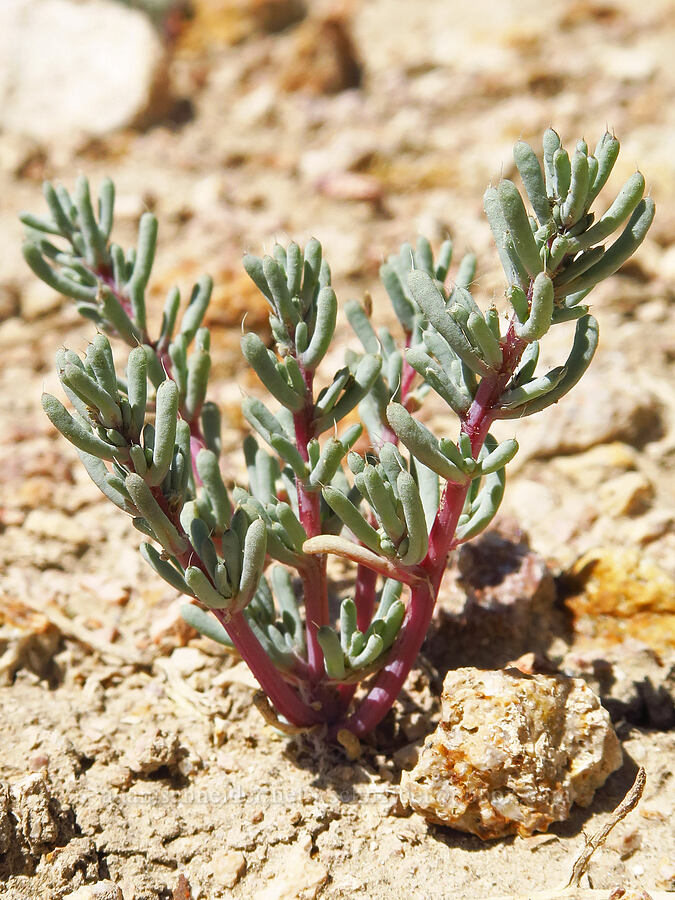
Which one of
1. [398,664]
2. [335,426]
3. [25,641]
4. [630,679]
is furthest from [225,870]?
[630,679]

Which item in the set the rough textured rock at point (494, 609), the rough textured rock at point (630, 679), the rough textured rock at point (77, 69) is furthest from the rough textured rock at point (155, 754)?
the rough textured rock at point (77, 69)

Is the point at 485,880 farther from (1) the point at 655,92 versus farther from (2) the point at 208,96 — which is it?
(2) the point at 208,96

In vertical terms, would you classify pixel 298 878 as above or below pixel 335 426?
below

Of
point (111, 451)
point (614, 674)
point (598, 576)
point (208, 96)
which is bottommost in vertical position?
point (614, 674)

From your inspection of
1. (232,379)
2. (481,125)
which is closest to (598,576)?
(232,379)

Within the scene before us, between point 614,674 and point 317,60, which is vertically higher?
point 317,60

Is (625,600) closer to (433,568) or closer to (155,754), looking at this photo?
(433,568)

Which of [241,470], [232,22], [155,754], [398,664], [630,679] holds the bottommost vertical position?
[630,679]
